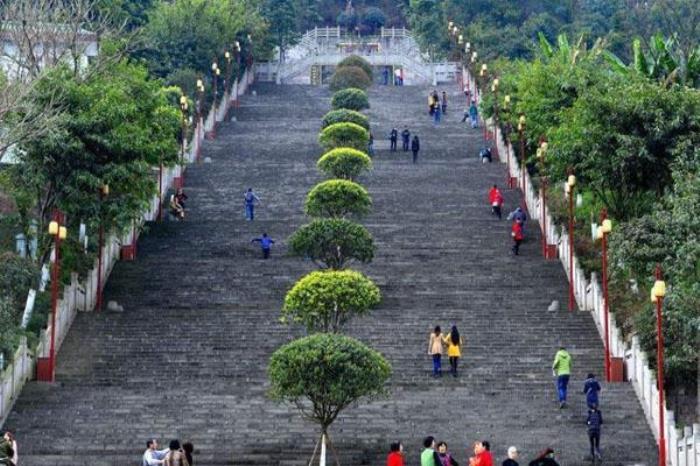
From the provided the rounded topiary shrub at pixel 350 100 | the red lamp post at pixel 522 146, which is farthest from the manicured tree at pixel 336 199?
the rounded topiary shrub at pixel 350 100

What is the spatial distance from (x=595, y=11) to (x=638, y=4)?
5.21m

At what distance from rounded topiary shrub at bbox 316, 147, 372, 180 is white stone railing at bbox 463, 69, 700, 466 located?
16.1 feet

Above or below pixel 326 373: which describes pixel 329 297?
above

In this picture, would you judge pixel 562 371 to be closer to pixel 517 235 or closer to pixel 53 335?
pixel 53 335

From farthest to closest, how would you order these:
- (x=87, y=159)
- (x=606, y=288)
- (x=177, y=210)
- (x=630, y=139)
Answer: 1. (x=177, y=210)
2. (x=630, y=139)
3. (x=87, y=159)
4. (x=606, y=288)

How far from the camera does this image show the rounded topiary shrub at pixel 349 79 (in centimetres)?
8569

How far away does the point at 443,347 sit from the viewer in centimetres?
4166

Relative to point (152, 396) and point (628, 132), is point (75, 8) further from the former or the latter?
point (152, 396)

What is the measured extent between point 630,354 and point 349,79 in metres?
46.0

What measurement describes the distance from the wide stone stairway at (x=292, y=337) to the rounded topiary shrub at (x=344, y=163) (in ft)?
3.63

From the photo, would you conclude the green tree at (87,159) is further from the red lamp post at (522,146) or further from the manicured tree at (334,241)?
the red lamp post at (522,146)

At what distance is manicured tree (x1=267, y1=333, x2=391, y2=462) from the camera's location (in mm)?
34531

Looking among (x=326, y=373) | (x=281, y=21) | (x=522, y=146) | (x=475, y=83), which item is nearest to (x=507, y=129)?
(x=522, y=146)

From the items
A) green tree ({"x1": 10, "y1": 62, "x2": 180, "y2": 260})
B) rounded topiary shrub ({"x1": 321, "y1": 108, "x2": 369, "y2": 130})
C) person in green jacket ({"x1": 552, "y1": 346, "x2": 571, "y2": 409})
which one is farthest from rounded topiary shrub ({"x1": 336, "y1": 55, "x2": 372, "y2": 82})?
person in green jacket ({"x1": 552, "y1": 346, "x2": 571, "y2": 409})
